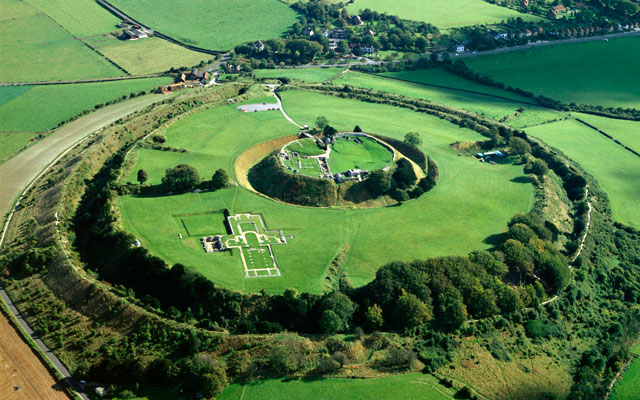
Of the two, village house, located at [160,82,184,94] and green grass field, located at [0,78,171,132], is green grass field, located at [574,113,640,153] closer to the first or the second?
village house, located at [160,82,184,94]

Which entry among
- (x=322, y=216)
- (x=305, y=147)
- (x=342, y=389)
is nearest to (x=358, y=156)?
(x=305, y=147)

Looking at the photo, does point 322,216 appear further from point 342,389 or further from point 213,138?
point 213,138

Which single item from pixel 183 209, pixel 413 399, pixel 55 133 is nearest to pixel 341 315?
pixel 413 399

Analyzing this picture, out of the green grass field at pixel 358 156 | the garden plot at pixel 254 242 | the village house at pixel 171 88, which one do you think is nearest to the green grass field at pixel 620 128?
the green grass field at pixel 358 156

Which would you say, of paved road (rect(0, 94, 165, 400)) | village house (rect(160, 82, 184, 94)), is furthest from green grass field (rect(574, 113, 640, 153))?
paved road (rect(0, 94, 165, 400))

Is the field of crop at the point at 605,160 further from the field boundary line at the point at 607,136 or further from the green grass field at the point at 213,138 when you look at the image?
the green grass field at the point at 213,138
